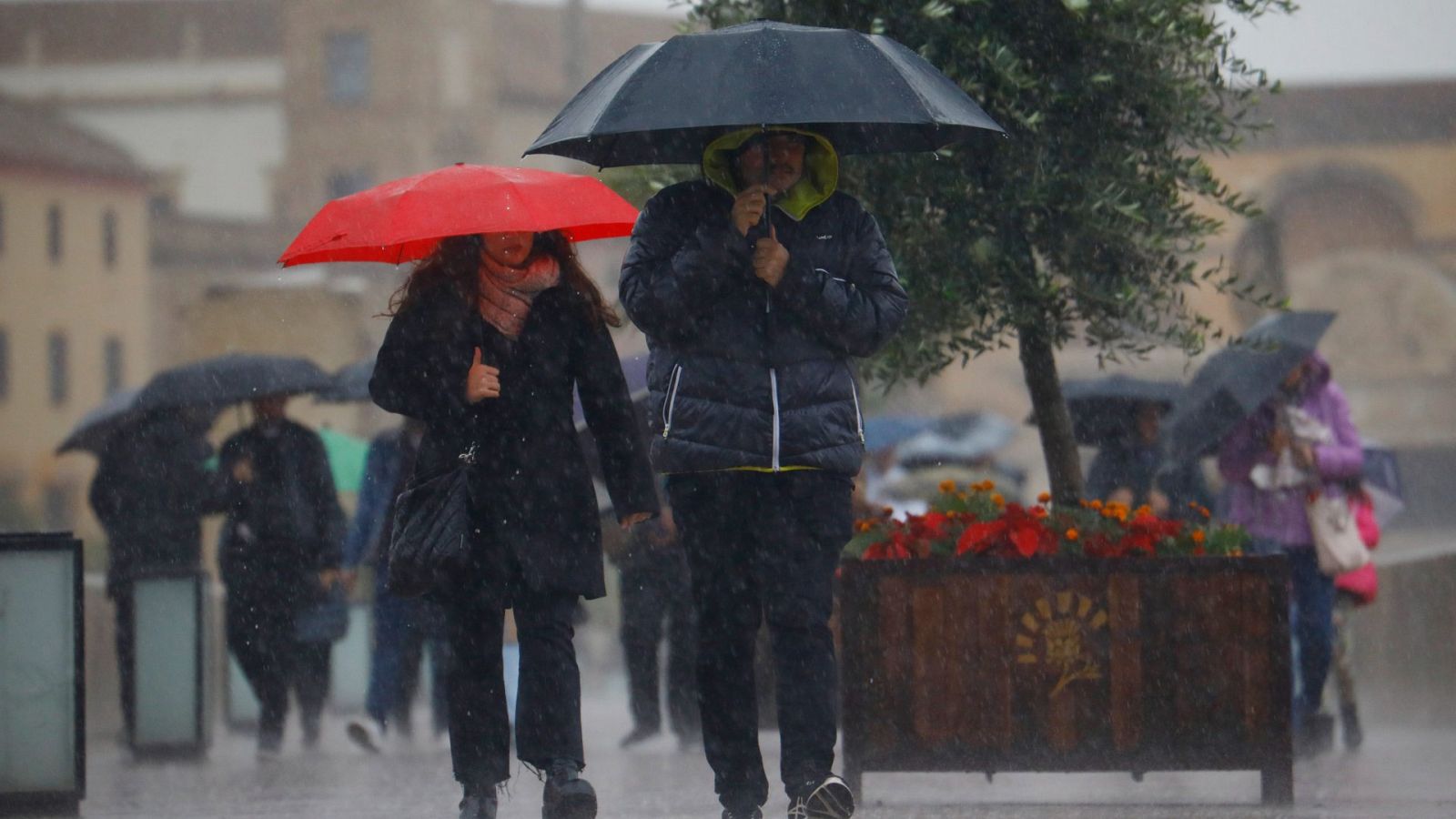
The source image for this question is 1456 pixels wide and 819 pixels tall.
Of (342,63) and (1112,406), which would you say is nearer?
(1112,406)

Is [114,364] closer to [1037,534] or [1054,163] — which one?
[1054,163]

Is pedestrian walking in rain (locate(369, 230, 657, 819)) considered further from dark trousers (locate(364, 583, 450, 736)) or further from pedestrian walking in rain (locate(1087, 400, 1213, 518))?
pedestrian walking in rain (locate(1087, 400, 1213, 518))

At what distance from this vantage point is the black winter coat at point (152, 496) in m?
13.7

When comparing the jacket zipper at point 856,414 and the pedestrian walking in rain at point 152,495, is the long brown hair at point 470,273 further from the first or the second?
the pedestrian walking in rain at point 152,495

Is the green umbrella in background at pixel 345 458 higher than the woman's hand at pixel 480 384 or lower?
lower

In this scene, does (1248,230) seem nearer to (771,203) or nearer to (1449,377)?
(1449,377)

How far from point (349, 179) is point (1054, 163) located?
224 ft

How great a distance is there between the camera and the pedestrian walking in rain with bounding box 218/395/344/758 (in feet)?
41.6

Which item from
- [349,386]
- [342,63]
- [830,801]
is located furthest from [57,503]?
[830,801]

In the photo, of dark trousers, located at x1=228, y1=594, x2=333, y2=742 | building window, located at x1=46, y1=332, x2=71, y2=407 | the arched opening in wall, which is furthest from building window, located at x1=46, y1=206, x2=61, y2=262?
dark trousers, located at x1=228, y1=594, x2=333, y2=742

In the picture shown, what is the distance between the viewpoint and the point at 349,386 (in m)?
14.1

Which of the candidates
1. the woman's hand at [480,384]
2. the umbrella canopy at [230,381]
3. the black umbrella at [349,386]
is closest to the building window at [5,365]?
the black umbrella at [349,386]

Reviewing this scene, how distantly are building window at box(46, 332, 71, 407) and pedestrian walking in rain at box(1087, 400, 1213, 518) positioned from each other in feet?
193

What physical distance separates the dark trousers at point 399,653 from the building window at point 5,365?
5619cm
